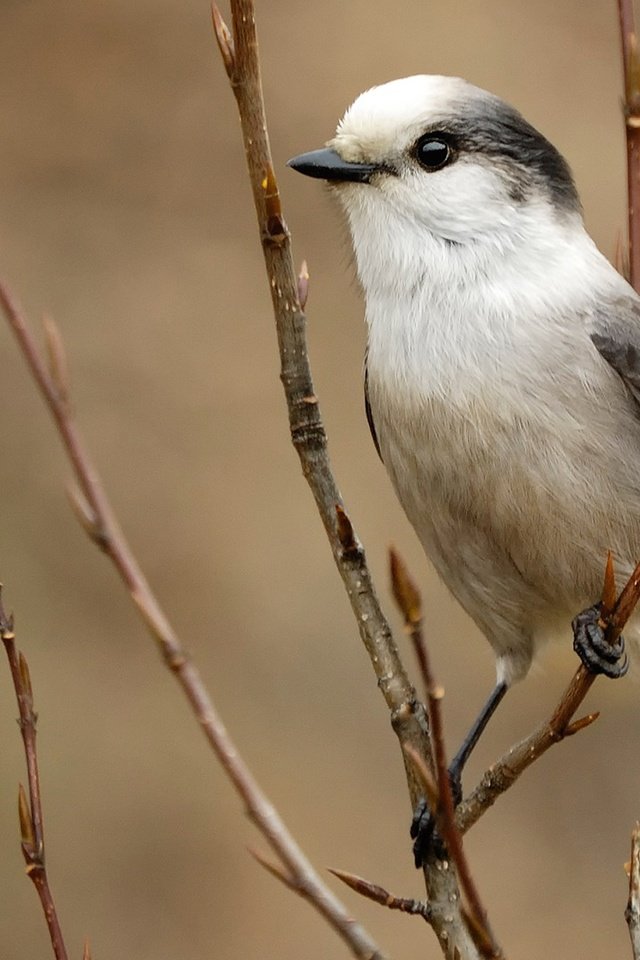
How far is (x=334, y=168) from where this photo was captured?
8.23 feet

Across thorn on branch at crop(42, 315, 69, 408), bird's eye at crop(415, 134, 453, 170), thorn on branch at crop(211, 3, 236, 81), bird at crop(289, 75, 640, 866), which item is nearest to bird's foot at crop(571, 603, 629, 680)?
bird at crop(289, 75, 640, 866)

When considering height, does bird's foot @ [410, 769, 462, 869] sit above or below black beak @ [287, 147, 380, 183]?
below

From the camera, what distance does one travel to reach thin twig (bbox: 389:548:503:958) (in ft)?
Result: 4.46

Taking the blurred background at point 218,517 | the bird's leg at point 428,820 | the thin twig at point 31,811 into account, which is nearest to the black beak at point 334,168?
the bird's leg at point 428,820

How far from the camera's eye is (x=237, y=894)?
4.43m

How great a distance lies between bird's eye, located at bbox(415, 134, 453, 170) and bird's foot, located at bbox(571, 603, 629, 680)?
82 cm

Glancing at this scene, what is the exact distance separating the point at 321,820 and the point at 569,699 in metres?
2.72

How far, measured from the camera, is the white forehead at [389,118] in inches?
98.5

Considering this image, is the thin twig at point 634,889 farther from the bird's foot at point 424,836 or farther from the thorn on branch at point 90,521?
the thorn on branch at point 90,521

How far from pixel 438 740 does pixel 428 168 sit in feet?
4.49

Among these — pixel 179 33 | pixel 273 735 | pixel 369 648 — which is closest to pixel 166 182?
pixel 179 33

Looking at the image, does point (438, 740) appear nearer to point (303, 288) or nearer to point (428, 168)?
point (303, 288)

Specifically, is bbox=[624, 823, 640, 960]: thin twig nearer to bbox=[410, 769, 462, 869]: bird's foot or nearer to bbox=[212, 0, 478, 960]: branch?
bbox=[212, 0, 478, 960]: branch

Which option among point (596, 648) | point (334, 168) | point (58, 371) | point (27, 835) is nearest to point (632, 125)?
point (334, 168)
